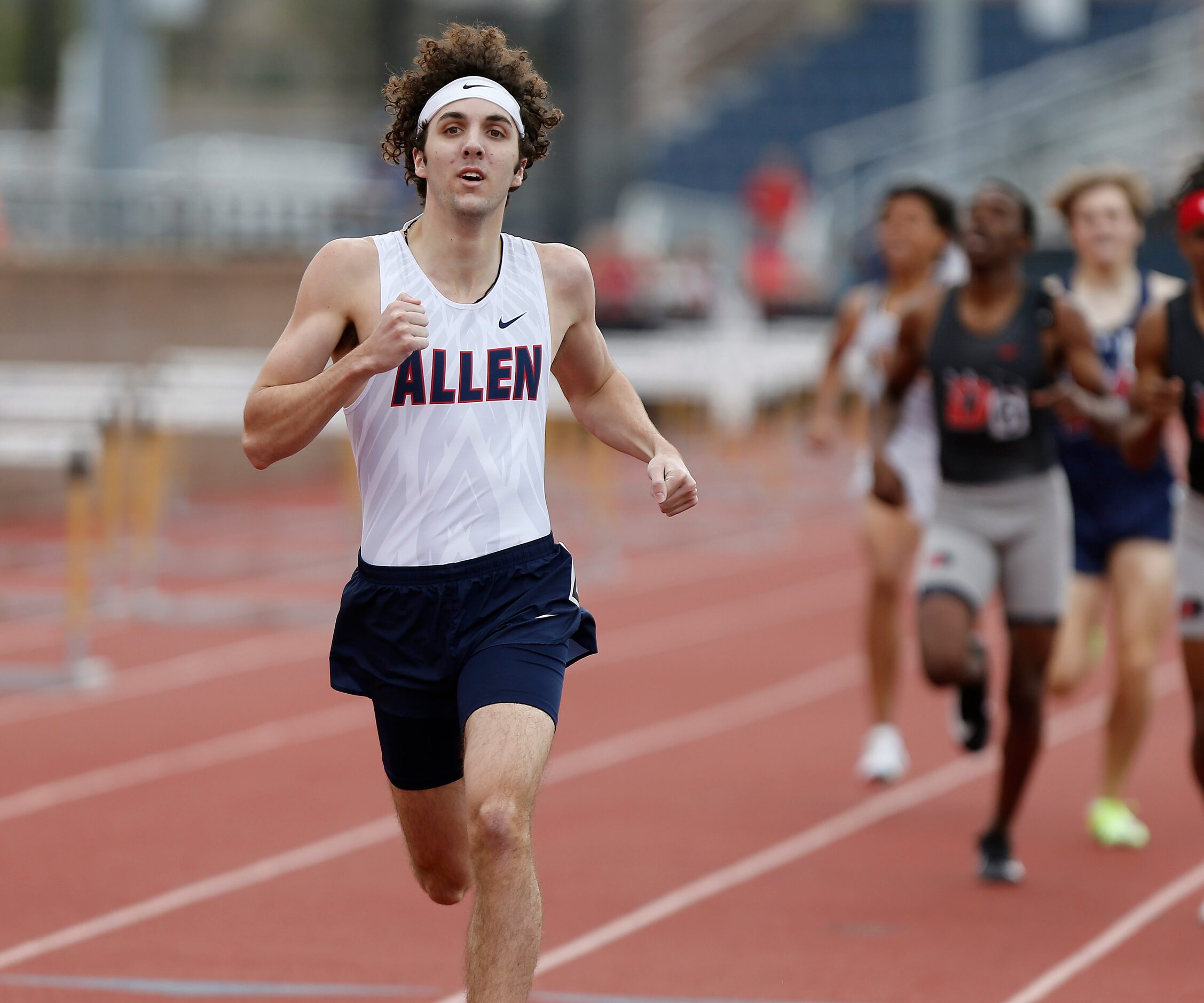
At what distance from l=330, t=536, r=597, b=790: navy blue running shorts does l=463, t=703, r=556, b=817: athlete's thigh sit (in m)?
0.04

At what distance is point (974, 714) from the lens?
7340 millimetres

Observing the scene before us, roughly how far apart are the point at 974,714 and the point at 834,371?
268 centimetres

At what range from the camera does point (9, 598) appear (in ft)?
43.8

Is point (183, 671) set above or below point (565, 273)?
below

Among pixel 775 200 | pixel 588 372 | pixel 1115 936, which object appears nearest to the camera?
pixel 588 372

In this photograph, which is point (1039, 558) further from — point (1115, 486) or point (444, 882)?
point (444, 882)

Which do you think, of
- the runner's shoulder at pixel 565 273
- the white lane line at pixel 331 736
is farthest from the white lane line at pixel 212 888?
the runner's shoulder at pixel 565 273

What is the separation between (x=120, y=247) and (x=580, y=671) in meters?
9.71

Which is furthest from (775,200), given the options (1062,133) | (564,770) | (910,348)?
(910,348)

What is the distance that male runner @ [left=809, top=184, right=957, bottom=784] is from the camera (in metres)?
8.71

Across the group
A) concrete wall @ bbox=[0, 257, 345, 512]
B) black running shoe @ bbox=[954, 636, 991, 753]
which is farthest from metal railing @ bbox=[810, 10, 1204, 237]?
black running shoe @ bbox=[954, 636, 991, 753]

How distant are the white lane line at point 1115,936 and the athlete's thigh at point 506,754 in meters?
1.83

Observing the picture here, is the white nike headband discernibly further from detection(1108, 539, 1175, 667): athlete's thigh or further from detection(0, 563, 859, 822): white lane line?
detection(0, 563, 859, 822): white lane line

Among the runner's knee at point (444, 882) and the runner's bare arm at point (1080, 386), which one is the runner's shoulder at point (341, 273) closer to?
the runner's knee at point (444, 882)
